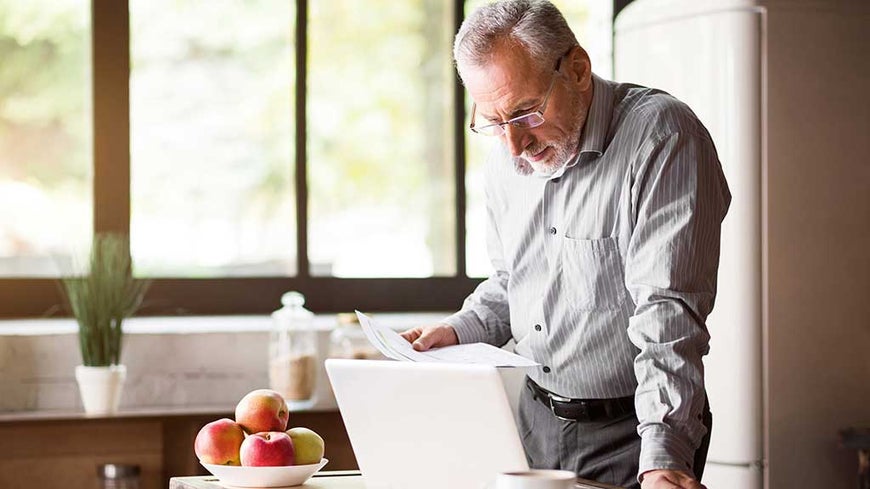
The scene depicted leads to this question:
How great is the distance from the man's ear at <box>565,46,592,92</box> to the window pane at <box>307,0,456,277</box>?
1.99 metres

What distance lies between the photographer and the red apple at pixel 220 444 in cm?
188

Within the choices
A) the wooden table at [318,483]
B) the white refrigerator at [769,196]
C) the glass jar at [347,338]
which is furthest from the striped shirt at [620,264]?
the glass jar at [347,338]

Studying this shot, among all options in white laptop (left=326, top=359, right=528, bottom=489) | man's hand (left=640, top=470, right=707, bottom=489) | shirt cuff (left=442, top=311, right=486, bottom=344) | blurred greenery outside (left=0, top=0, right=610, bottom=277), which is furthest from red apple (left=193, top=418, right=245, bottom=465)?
blurred greenery outside (left=0, top=0, right=610, bottom=277)

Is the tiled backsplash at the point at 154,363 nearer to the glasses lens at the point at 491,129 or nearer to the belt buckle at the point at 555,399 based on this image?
the belt buckle at the point at 555,399

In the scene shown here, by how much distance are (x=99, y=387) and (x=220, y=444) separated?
1.50 meters

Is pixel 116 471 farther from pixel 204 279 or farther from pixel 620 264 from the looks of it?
pixel 620 264

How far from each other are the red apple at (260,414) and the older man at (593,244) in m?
0.29

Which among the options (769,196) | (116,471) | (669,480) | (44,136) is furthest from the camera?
(44,136)

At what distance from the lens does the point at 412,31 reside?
4.10 metres

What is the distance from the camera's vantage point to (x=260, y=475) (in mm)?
1854

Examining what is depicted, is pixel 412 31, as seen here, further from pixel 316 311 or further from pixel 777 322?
pixel 777 322

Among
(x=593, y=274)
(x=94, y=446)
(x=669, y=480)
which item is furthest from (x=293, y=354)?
(x=669, y=480)

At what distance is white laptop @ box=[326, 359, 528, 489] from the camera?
1571mm

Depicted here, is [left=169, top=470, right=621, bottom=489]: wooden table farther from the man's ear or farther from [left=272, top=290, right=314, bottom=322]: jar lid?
[left=272, top=290, right=314, bottom=322]: jar lid
